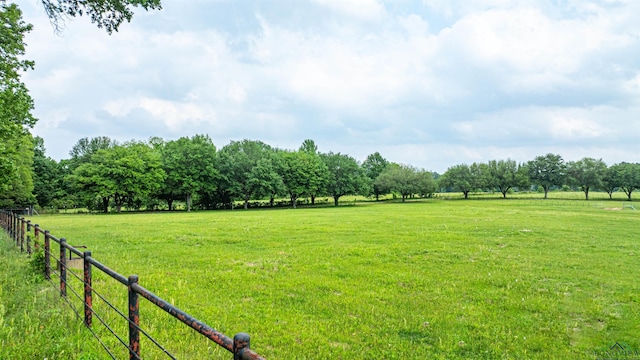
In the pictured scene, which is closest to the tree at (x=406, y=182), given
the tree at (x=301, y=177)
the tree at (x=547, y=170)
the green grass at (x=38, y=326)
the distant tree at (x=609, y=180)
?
the tree at (x=301, y=177)

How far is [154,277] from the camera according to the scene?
9906 mm

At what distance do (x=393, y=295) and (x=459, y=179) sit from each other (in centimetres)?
10085

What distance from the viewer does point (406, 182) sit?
8250 centimetres

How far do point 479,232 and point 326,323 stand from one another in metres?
16.1

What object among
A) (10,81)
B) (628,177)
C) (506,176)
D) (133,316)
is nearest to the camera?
(133,316)

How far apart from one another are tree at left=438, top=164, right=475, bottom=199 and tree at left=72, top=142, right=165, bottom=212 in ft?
251

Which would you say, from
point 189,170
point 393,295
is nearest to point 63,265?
point 393,295

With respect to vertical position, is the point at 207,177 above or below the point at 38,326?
above

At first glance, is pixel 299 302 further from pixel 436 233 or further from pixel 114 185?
pixel 114 185

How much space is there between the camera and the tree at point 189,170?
63303mm

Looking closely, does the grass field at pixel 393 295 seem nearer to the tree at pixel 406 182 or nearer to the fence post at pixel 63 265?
the fence post at pixel 63 265

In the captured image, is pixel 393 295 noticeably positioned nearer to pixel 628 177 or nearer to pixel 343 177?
pixel 343 177

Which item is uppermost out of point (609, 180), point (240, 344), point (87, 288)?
point (609, 180)

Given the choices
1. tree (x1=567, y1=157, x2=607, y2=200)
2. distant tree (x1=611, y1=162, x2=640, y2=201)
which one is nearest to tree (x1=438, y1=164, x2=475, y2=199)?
tree (x1=567, y1=157, x2=607, y2=200)
